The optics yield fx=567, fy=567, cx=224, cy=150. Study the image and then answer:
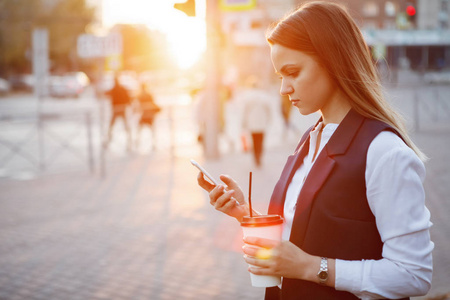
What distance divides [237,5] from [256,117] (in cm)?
266

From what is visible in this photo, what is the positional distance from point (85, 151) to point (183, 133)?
5066 millimetres

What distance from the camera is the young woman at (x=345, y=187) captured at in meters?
1.59

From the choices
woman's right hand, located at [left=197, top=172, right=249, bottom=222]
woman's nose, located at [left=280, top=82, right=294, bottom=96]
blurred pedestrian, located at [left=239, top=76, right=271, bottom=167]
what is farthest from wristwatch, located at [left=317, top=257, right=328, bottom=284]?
blurred pedestrian, located at [left=239, top=76, right=271, bottom=167]

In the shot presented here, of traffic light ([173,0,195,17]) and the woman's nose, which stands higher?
traffic light ([173,0,195,17])

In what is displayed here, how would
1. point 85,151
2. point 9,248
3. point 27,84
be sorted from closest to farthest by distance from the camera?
1. point 9,248
2. point 85,151
3. point 27,84

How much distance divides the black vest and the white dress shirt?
3cm

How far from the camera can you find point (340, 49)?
1.74m

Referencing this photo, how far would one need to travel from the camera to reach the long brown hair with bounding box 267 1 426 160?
173 centimetres

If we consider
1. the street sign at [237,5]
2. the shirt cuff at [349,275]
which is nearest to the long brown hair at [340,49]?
the shirt cuff at [349,275]

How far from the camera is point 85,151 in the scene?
49.8ft

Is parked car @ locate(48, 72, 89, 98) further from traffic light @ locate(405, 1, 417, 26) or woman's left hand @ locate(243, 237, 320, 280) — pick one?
woman's left hand @ locate(243, 237, 320, 280)

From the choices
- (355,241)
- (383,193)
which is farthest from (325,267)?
(383,193)

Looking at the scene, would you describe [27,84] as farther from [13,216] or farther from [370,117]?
[370,117]

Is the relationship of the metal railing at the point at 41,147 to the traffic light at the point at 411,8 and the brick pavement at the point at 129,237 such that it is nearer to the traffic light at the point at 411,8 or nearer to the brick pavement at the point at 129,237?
the brick pavement at the point at 129,237
